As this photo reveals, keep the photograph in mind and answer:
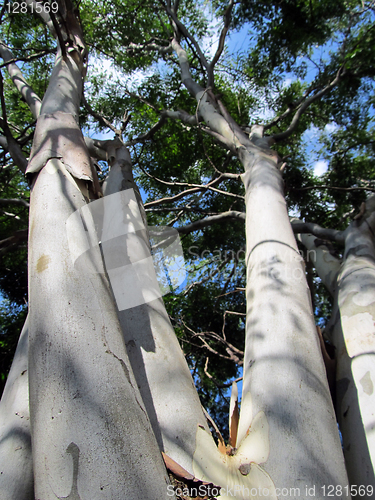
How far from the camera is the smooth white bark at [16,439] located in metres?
1.08

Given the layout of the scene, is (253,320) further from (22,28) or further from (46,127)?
(22,28)

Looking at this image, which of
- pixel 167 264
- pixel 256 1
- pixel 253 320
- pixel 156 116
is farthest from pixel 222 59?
pixel 253 320

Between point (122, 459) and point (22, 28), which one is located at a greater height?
point (22, 28)

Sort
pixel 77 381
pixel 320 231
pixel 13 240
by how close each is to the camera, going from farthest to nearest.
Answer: pixel 320 231, pixel 13 240, pixel 77 381

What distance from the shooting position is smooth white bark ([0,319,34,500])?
108 cm

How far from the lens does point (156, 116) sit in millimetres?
6090

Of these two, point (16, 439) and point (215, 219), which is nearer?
point (16, 439)

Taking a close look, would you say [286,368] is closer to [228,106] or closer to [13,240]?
[13,240]

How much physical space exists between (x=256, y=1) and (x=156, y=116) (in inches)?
91.3

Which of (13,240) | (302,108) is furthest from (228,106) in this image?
(13,240)

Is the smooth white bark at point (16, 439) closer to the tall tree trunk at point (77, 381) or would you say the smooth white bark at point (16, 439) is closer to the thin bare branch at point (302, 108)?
the tall tree trunk at point (77, 381)

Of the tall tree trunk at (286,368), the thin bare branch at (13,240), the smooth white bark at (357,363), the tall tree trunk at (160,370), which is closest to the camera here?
the tall tree trunk at (286,368)

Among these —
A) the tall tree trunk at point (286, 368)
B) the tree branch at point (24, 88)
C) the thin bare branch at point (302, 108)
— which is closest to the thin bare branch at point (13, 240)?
the tree branch at point (24, 88)

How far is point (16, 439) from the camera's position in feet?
4.02
